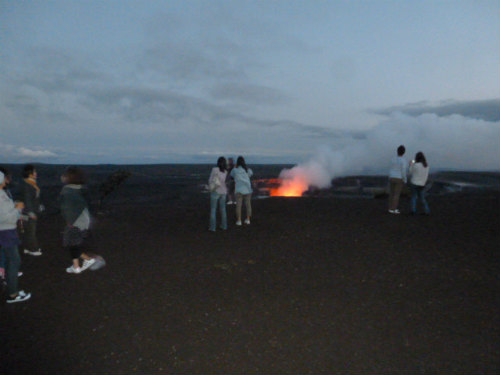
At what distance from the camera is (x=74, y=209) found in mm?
6156

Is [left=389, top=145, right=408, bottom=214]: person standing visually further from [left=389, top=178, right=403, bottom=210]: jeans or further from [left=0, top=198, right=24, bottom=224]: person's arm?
[left=0, top=198, right=24, bottom=224]: person's arm

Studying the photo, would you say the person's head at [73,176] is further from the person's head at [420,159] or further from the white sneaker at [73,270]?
the person's head at [420,159]

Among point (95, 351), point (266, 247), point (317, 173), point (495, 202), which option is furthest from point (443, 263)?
point (317, 173)

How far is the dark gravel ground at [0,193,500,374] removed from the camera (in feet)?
12.8

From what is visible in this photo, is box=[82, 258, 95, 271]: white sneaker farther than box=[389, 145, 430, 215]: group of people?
No

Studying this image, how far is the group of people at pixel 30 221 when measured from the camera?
4.83 meters

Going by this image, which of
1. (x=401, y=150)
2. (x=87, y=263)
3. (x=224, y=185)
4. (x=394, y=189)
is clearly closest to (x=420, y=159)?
(x=401, y=150)

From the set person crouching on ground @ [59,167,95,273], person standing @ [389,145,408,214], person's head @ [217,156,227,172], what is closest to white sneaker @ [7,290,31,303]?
person crouching on ground @ [59,167,95,273]

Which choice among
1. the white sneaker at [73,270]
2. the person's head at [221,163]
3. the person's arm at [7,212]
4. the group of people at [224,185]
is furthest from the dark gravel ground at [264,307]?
the person's head at [221,163]

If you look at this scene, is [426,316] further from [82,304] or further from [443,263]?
[82,304]

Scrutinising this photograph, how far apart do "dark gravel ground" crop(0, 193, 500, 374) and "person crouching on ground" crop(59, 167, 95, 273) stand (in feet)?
2.43

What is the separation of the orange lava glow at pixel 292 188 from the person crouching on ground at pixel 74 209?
27.5 metres

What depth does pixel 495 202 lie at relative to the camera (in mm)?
15531

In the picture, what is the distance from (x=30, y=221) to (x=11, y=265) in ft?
9.21
